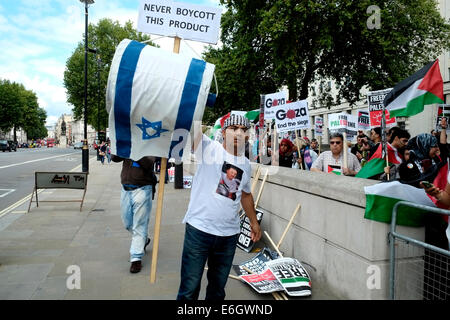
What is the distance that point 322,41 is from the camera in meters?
18.1

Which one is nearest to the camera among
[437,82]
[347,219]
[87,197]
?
[347,219]

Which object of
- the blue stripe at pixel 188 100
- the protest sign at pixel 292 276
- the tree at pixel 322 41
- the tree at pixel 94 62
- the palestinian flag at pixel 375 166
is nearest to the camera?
the blue stripe at pixel 188 100

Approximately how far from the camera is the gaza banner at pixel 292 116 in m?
8.12

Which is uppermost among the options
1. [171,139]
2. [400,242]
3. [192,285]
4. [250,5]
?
[250,5]

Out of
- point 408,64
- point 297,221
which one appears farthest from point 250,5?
point 297,221

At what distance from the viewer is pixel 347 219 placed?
3670mm

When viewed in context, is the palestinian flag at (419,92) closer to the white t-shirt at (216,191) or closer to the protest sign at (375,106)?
the white t-shirt at (216,191)

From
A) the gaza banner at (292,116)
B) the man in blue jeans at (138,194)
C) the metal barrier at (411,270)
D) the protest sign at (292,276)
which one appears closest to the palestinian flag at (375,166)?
the protest sign at (292,276)

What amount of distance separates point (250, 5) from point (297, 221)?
699 inches

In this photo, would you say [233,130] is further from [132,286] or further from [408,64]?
[408,64]

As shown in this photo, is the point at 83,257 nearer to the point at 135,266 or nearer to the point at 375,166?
the point at 135,266

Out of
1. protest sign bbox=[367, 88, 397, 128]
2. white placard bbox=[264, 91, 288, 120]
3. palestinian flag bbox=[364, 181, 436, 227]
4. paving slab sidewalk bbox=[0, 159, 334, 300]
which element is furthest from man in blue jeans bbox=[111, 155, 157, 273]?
protest sign bbox=[367, 88, 397, 128]

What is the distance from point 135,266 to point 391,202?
10.1 feet

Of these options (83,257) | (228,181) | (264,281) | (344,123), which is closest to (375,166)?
(264,281)
